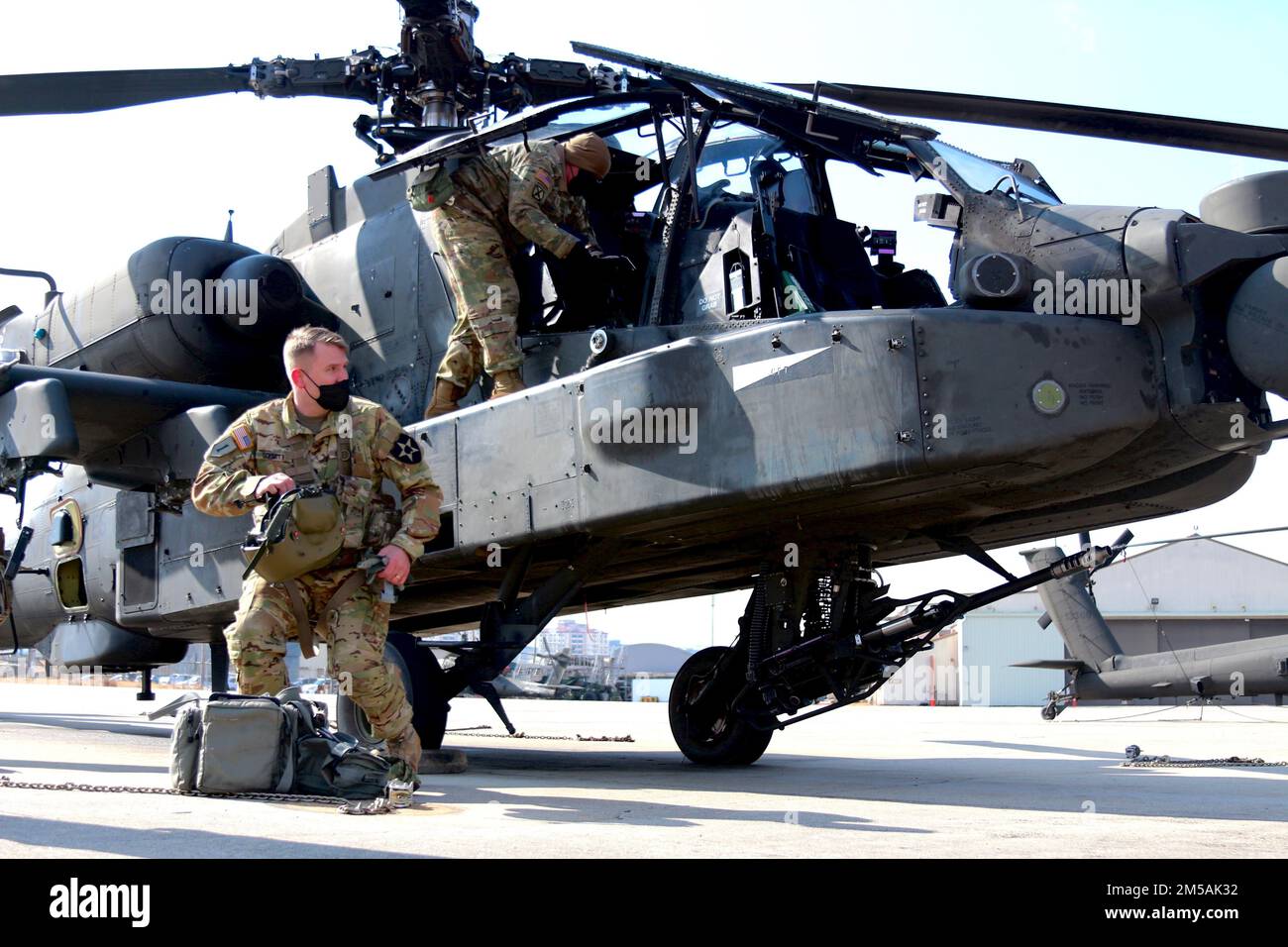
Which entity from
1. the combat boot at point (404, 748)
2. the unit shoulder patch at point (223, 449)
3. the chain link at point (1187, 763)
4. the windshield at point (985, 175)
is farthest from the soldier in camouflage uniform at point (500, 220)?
the chain link at point (1187, 763)

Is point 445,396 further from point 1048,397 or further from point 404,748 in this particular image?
point 1048,397

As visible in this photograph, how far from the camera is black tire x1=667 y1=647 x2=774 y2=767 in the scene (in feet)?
27.7

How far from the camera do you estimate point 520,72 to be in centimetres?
1016

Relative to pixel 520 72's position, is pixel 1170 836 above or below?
below

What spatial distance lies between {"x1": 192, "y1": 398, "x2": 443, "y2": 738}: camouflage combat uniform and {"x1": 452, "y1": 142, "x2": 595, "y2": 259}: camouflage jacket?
1855mm

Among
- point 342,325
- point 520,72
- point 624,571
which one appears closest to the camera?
point 624,571

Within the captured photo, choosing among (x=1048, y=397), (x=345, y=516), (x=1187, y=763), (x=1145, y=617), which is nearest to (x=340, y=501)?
(x=345, y=516)

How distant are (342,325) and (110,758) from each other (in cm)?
320

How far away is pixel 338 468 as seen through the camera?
5664 mm

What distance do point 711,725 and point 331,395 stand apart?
13.5 feet

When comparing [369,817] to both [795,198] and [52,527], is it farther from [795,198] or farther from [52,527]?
[52,527]

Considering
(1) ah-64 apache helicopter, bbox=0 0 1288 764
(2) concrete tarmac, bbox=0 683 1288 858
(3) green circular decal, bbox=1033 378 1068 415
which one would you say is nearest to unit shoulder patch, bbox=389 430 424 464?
(1) ah-64 apache helicopter, bbox=0 0 1288 764

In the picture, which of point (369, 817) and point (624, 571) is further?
point (624, 571)
